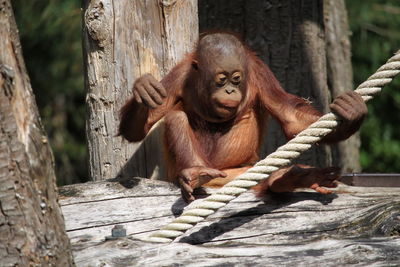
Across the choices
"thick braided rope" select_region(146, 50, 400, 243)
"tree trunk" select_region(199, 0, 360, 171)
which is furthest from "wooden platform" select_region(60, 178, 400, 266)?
"tree trunk" select_region(199, 0, 360, 171)

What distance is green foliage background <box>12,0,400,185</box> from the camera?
10961 mm

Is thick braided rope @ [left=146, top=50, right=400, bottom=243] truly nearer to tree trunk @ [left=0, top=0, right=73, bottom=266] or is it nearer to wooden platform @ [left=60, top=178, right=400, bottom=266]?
wooden platform @ [left=60, top=178, right=400, bottom=266]

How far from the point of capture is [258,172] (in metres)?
4.27

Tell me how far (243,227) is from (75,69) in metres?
7.52

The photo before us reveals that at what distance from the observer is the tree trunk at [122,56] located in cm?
521

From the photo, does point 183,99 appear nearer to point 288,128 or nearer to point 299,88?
point 288,128

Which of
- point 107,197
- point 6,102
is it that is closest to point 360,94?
point 107,197

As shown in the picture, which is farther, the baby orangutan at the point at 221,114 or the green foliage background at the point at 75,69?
the green foliage background at the point at 75,69

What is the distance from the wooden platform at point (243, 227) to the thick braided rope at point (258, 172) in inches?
5.8

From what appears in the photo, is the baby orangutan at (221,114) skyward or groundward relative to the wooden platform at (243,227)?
skyward

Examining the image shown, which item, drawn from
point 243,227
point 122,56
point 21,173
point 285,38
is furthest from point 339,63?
point 21,173

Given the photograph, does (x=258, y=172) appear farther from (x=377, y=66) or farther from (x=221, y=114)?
(x=377, y=66)

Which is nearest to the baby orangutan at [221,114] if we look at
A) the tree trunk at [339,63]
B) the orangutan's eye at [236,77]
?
the orangutan's eye at [236,77]

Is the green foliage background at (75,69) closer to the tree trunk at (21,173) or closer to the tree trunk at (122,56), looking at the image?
the tree trunk at (122,56)
